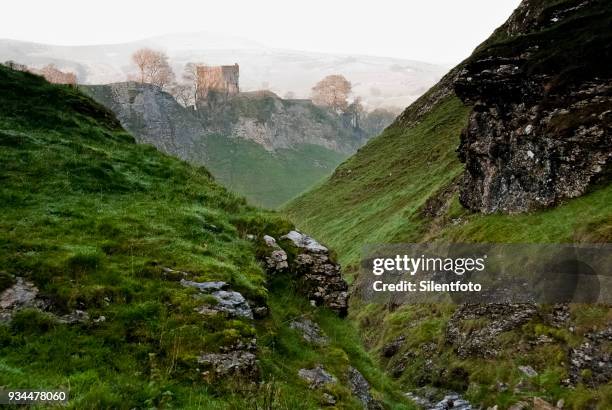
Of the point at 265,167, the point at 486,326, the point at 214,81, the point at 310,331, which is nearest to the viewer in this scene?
the point at 310,331

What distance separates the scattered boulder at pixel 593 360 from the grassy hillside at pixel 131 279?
8.55 metres

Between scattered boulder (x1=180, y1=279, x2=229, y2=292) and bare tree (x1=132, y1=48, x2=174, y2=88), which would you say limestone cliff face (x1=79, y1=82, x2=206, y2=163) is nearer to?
bare tree (x1=132, y1=48, x2=174, y2=88)

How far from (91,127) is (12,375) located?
711 inches

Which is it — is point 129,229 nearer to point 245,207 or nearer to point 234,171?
point 245,207

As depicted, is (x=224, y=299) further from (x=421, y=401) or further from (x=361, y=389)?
(x=421, y=401)

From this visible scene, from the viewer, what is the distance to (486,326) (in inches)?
1035

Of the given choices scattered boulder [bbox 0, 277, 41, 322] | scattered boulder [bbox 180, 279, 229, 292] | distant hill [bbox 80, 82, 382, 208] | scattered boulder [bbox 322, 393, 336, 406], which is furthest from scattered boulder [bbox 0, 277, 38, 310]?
distant hill [bbox 80, 82, 382, 208]

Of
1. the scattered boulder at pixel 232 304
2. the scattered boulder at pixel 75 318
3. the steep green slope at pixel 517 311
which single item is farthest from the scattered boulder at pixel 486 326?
the scattered boulder at pixel 75 318

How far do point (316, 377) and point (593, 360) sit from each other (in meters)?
13.4

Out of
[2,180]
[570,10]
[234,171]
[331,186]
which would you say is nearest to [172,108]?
[234,171]

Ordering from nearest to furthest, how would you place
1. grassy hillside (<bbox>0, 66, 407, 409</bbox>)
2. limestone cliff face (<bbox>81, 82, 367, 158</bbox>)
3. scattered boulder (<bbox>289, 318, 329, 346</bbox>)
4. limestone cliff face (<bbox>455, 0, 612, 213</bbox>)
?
grassy hillside (<bbox>0, 66, 407, 409</bbox>), scattered boulder (<bbox>289, 318, 329, 346</bbox>), limestone cliff face (<bbox>455, 0, 612, 213</bbox>), limestone cliff face (<bbox>81, 82, 367, 158</bbox>)

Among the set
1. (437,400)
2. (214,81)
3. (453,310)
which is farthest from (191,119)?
(437,400)

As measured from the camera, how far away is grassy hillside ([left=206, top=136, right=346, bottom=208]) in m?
148

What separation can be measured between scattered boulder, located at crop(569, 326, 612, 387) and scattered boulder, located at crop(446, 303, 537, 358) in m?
3.52
